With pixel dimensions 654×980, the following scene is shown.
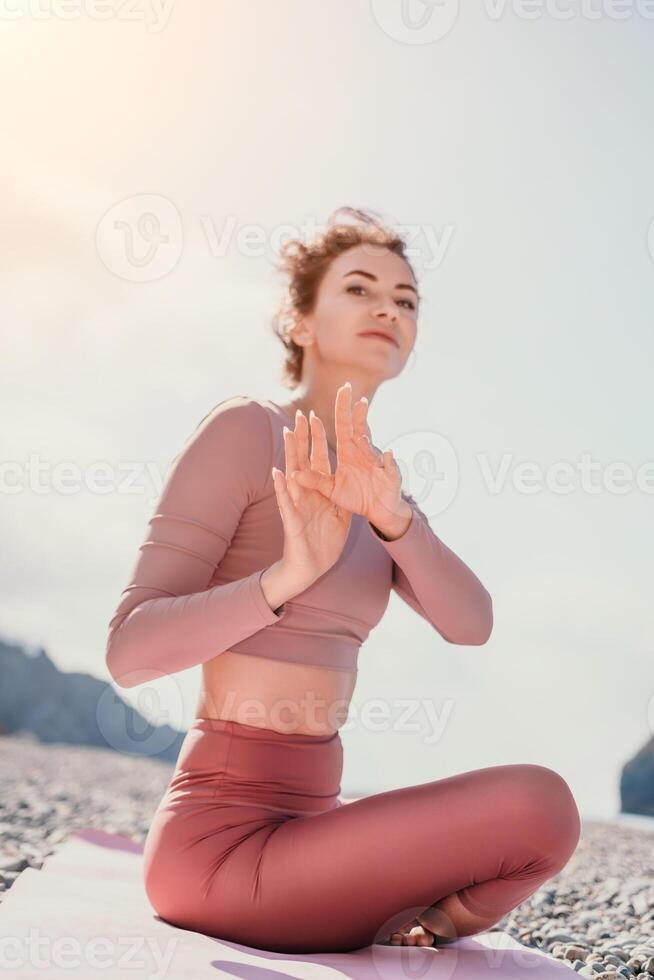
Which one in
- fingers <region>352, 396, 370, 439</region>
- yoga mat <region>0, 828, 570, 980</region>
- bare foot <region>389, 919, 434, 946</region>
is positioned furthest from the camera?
bare foot <region>389, 919, 434, 946</region>

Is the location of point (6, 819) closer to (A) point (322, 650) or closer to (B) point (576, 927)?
(B) point (576, 927)

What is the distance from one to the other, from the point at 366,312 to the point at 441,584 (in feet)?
3.80

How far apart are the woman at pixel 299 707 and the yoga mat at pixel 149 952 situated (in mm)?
105

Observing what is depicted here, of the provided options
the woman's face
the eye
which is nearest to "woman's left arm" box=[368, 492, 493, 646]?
the woman's face

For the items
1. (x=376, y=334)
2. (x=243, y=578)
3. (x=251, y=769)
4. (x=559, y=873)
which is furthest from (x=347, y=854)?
→ (x=559, y=873)

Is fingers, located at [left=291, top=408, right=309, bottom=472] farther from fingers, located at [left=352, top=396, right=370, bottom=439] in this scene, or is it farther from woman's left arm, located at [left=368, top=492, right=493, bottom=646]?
woman's left arm, located at [left=368, top=492, right=493, bottom=646]

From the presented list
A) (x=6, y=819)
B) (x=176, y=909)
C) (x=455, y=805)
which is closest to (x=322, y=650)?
(x=455, y=805)

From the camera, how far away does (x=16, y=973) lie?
6.59ft

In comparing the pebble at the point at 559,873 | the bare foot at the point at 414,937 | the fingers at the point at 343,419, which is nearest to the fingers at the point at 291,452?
the fingers at the point at 343,419

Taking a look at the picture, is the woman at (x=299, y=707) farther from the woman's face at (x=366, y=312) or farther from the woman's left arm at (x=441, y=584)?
the woman's face at (x=366, y=312)

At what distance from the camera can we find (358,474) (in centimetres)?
259

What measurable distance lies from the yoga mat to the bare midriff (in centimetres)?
61

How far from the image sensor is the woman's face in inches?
136

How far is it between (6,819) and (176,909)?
17.0 ft
